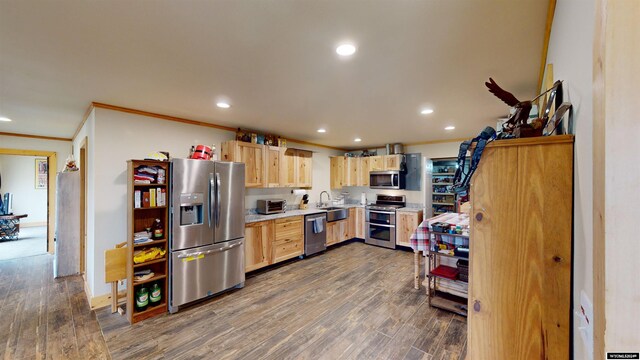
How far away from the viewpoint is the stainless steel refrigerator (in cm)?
282

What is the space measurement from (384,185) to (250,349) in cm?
435

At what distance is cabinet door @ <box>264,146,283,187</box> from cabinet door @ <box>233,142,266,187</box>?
0.37 feet

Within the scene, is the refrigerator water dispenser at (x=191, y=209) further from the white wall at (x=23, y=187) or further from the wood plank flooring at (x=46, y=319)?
the white wall at (x=23, y=187)

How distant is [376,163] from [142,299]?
491 centimetres

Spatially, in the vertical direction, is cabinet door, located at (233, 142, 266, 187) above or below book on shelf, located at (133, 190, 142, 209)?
above

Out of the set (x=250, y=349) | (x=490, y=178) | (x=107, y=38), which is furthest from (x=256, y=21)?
(x=250, y=349)

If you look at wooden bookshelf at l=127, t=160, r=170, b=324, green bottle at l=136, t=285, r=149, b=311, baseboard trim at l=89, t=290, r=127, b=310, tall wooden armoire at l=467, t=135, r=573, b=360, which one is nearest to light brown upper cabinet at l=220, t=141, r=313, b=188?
wooden bookshelf at l=127, t=160, r=170, b=324

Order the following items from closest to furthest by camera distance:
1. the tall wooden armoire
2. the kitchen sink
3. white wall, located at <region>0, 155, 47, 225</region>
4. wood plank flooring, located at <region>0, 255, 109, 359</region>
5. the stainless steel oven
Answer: the tall wooden armoire
wood plank flooring, located at <region>0, 255, 109, 359</region>
the kitchen sink
the stainless steel oven
white wall, located at <region>0, 155, 47, 225</region>

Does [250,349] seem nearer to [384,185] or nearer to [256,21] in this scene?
[256,21]

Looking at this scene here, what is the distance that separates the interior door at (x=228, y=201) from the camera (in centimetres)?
314

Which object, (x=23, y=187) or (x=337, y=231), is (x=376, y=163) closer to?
(x=337, y=231)

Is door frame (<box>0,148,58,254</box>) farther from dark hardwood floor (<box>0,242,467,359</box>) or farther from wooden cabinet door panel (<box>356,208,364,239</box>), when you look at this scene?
wooden cabinet door panel (<box>356,208,364,239</box>)

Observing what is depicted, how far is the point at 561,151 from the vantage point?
92 cm

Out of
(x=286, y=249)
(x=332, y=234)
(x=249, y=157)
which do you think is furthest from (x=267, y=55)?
(x=332, y=234)
